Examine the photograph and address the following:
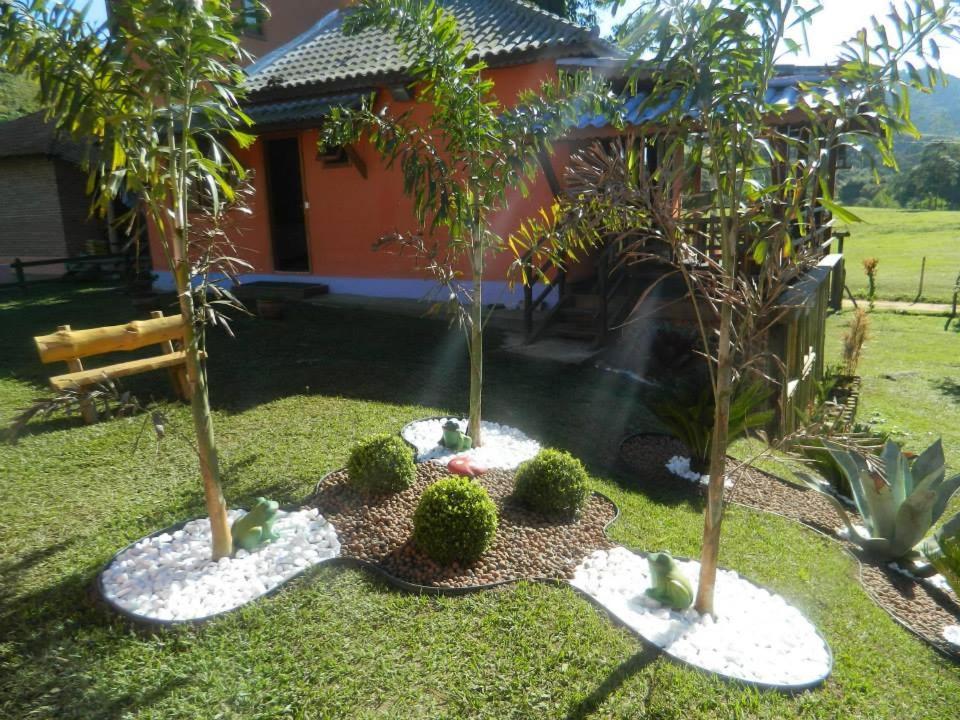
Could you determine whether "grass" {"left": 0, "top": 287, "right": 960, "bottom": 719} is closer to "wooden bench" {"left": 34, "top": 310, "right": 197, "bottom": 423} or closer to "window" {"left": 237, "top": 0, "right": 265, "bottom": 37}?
"wooden bench" {"left": 34, "top": 310, "right": 197, "bottom": 423}

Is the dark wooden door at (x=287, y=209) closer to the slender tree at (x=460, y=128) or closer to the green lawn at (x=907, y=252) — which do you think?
the slender tree at (x=460, y=128)

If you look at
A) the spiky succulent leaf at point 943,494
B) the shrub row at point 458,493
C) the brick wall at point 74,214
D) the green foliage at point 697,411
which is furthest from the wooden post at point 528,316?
the brick wall at point 74,214

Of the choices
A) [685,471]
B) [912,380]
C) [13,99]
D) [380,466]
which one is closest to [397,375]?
[380,466]

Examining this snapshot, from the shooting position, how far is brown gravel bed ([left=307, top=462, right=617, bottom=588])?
3.82 meters

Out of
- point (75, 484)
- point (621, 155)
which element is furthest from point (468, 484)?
point (75, 484)

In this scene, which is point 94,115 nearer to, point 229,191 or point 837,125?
point 229,191

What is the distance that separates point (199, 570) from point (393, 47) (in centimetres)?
1062

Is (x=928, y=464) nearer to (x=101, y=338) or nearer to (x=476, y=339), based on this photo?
(x=476, y=339)

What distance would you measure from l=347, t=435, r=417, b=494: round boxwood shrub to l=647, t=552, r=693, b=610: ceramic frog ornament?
1835 millimetres

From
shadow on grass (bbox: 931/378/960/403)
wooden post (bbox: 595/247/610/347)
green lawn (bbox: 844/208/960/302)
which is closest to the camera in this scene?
wooden post (bbox: 595/247/610/347)

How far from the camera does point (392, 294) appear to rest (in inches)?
474

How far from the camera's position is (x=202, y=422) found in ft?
11.8

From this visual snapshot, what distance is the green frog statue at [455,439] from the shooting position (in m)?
5.57

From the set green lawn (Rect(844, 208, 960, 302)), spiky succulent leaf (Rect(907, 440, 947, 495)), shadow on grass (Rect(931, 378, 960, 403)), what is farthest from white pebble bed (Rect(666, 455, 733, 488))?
green lawn (Rect(844, 208, 960, 302))
